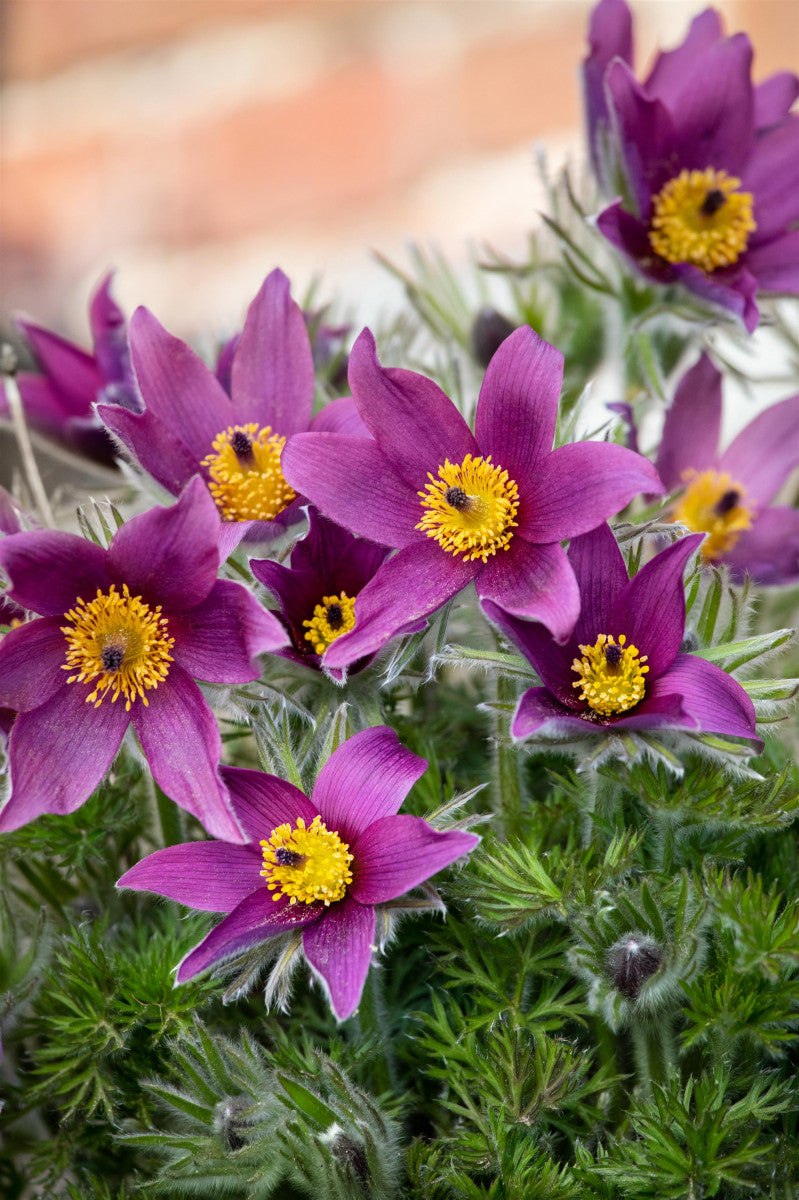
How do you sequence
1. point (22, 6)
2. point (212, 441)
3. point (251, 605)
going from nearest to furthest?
1. point (251, 605)
2. point (212, 441)
3. point (22, 6)

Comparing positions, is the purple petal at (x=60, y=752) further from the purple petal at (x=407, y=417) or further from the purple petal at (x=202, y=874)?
the purple petal at (x=407, y=417)

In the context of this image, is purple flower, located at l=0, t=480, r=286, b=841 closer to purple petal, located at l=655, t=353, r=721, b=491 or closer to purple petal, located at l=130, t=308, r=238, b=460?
purple petal, located at l=130, t=308, r=238, b=460

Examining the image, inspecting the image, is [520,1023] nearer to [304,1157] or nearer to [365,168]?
[304,1157]

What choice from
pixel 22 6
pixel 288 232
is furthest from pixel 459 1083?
pixel 22 6

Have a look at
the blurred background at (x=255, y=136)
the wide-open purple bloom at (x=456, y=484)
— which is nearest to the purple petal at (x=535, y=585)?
the wide-open purple bloom at (x=456, y=484)

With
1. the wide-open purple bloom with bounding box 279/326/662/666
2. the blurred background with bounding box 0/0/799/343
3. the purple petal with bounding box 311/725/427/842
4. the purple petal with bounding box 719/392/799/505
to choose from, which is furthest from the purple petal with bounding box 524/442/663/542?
the blurred background with bounding box 0/0/799/343

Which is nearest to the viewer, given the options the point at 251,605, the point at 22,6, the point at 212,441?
the point at 251,605
